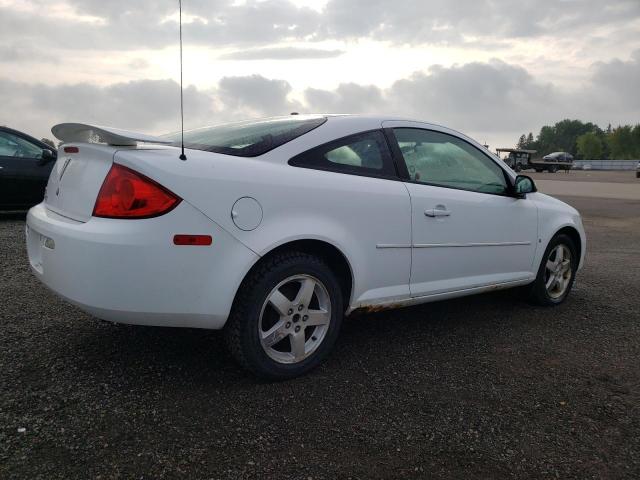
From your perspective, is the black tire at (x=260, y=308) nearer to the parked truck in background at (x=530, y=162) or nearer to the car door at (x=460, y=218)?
the car door at (x=460, y=218)

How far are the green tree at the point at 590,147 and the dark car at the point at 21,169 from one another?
141 meters

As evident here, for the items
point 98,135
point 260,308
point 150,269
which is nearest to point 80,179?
point 98,135

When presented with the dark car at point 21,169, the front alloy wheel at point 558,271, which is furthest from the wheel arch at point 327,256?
the dark car at point 21,169

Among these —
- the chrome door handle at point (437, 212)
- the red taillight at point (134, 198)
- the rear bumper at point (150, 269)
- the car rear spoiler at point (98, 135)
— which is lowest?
the rear bumper at point (150, 269)

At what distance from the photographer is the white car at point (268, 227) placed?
2588 millimetres

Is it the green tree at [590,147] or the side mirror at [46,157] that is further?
the green tree at [590,147]

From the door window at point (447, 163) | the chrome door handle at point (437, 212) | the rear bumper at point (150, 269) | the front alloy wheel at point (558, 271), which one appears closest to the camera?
the rear bumper at point (150, 269)

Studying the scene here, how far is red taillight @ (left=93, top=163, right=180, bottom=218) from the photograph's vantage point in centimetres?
257

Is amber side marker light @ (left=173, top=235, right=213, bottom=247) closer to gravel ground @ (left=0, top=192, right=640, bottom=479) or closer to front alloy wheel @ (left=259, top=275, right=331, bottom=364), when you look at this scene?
front alloy wheel @ (left=259, top=275, right=331, bottom=364)

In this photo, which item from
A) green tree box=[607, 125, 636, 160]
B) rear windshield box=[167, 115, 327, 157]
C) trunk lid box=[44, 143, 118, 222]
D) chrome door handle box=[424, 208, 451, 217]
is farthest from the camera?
green tree box=[607, 125, 636, 160]

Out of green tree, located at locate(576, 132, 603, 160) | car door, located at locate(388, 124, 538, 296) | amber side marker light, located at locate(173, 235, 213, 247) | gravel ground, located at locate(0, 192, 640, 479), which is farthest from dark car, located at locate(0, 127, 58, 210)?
green tree, located at locate(576, 132, 603, 160)

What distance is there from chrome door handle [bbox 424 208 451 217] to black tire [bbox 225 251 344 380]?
87cm

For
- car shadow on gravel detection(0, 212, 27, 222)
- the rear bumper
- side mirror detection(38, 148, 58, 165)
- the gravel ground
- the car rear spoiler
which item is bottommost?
the gravel ground

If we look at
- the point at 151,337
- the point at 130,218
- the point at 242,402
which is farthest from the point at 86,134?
the point at 242,402
